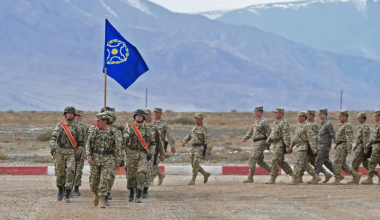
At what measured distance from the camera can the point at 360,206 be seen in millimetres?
14117

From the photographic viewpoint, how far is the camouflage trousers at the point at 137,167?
1480cm

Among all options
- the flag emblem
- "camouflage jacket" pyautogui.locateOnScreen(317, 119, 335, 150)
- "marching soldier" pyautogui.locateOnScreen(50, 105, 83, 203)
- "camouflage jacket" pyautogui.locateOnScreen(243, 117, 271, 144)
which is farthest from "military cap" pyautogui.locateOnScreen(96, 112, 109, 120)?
"camouflage jacket" pyautogui.locateOnScreen(317, 119, 335, 150)

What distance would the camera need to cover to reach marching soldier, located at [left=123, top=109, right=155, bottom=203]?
48.6ft

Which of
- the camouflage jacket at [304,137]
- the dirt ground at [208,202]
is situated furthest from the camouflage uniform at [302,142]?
the dirt ground at [208,202]

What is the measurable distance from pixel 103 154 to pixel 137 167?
1431 mm

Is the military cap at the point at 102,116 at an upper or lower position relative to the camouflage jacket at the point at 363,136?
upper

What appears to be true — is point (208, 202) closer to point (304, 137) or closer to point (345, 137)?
point (304, 137)

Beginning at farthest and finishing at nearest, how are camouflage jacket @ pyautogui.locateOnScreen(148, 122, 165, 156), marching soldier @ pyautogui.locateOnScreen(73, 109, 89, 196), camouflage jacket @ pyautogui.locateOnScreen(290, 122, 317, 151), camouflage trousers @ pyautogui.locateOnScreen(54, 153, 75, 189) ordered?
camouflage jacket @ pyautogui.locateOnScreen(290, 122, 317, 151), camouflage jacket @ pyautogui.locateOnScreen(148, 122, 165, 156), marching soldier @ pyautogui.locateOnScreen(73, 109, 89, 196), camouflage trousers @ pyautogui.locateOnScreen(54, 153, 75, 189)

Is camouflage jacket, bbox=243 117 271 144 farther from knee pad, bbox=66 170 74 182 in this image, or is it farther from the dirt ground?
knee pad, bbox=66 170 74 182

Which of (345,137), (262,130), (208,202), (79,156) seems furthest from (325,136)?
(79,156)

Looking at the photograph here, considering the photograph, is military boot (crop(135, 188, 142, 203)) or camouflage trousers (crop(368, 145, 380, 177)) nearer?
military boot (crop(135, 188, 142, 203))

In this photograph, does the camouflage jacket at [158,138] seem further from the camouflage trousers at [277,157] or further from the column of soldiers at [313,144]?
the camouflage trousers at [277,157]

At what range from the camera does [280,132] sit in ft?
61.8

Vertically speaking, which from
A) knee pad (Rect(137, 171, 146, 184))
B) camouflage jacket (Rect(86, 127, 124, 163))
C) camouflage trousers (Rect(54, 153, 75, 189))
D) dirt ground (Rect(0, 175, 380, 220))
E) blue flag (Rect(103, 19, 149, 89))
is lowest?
dirt ground (Rect(0, 175, 380, 220))
